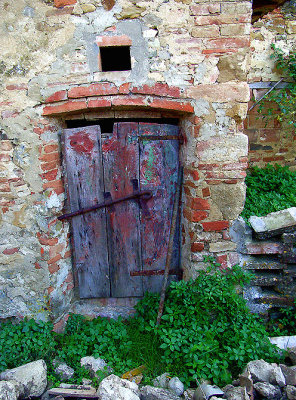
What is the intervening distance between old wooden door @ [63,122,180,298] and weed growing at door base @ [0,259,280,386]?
16.3 inches

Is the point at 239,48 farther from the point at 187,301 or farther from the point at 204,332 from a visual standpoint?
the point at 204,332

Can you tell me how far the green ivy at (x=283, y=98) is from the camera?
4262mm

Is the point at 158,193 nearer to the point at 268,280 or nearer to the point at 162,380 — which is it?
the point at 268,280

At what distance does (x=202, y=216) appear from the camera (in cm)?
282

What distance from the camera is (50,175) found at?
9.34ft

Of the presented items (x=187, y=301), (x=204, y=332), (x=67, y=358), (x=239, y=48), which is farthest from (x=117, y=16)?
(x=67, y=358)

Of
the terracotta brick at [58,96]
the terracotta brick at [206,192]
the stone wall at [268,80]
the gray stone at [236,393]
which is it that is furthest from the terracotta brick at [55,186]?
the stone wall at [268,80]

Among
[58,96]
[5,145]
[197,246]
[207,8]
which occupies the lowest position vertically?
[197,246]

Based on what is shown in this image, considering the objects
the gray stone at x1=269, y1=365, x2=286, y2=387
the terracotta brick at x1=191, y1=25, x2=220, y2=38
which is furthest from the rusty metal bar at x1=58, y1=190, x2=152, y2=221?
the gray stone at x1=269, y1=365, x2=286, y2=387

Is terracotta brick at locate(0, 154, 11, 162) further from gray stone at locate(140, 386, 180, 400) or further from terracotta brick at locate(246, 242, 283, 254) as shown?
terracotta brick at locate(246, 242, 283, 254)

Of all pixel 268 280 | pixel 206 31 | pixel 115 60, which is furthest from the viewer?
pixel 115 60

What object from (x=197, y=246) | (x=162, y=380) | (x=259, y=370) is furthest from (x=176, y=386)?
(x=197, y=246)

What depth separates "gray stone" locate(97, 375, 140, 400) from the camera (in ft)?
7.17

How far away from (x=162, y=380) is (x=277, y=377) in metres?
0.91
